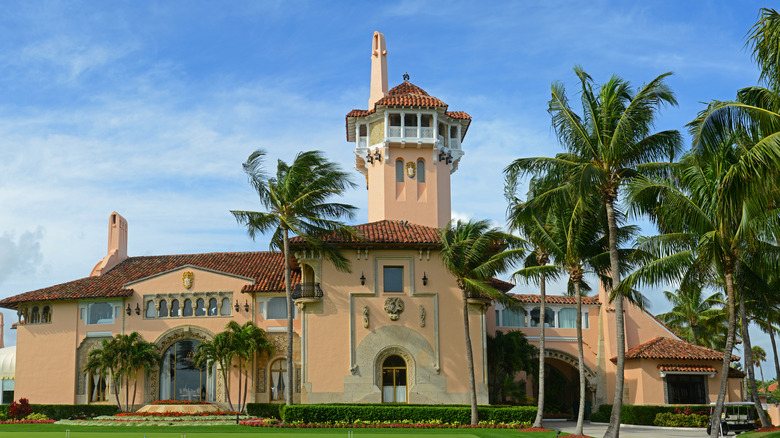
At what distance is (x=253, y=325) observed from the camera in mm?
43938

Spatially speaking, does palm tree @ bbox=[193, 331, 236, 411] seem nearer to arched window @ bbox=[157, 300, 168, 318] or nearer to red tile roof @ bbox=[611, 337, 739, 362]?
arched window @ bbox=[157, 300, 168, 318]

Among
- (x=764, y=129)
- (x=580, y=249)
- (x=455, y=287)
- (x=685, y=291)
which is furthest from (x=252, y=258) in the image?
(x=764, y=129)

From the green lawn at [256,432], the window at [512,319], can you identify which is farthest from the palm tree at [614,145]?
the window at [512,319]

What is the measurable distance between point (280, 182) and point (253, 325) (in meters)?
10.4

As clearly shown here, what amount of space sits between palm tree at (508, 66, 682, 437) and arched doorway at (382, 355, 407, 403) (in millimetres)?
13954

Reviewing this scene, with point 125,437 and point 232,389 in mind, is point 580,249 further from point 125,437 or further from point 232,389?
point 232,389

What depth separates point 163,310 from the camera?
45.9 meters

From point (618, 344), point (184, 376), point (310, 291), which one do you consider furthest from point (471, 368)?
point (184, 376)

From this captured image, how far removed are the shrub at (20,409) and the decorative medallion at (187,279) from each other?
10957 mm

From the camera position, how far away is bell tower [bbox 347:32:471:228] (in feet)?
153

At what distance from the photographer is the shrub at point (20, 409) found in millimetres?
43219

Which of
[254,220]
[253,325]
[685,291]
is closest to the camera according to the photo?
[685,291]

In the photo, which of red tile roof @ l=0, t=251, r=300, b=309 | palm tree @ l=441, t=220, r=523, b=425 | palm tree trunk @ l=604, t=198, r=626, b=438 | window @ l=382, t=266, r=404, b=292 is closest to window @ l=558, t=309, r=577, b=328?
palm tree @ l=441, t=220, r=523, b=425

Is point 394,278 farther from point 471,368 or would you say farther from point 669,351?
point 669,351
